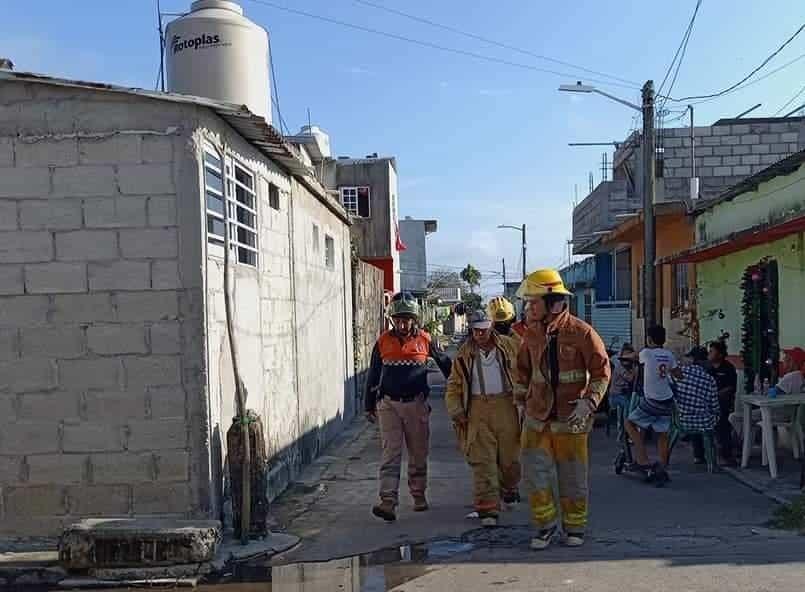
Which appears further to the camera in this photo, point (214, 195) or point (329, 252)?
point (329, 252)

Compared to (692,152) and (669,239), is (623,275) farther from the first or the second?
(669,239)

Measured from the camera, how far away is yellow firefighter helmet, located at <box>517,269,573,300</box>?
6.41 m

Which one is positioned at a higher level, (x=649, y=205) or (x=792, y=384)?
(x=649, y=205)

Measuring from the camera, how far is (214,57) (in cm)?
892

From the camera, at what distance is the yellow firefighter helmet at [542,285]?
6406mm

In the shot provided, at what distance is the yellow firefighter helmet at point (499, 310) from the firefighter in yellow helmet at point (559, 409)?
131 cm

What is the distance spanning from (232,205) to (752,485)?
215 inches

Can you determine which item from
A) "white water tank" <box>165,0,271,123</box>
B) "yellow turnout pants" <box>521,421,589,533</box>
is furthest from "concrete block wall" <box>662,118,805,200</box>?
"yellow turnout pants" <box>521,421,589,533</box>

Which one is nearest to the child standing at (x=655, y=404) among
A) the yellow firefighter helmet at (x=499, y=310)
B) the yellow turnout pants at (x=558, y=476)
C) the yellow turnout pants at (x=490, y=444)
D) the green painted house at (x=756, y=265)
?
the yellow firefighter helmet at (x=499, y=310)

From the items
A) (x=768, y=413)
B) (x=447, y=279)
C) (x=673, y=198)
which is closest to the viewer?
(x=768, y=413)

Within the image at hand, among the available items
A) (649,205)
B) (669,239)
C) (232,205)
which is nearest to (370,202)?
(669,239)

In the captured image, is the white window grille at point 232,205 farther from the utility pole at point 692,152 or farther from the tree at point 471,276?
the tree at point 471,276

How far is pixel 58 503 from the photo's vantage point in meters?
6.36

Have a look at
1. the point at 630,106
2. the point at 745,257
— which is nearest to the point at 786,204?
the point at 745,257
